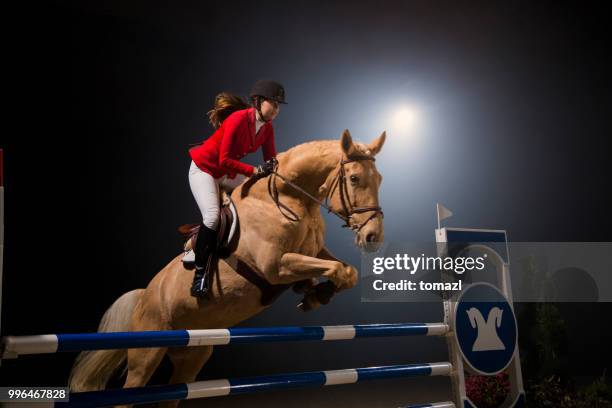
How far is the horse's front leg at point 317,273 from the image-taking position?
1.62 metres

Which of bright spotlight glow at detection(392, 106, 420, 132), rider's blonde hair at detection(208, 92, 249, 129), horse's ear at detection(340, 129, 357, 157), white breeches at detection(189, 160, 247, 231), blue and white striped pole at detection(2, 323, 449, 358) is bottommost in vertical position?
blue and white striped pole at detection(2, 323, 449, 358)

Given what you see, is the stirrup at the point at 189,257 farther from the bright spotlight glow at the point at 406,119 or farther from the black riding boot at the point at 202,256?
the bright spotlight glow at the point at 406,119

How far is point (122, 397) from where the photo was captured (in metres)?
1.31

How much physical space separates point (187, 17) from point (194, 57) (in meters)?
0.30

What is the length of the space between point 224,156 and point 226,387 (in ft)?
2.73

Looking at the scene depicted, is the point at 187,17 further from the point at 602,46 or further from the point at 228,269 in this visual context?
the point at 602,46

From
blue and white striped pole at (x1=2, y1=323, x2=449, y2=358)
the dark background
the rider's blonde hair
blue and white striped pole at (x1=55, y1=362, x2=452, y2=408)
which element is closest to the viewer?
blue and white striped pole at (x1=2, y1=323, x2=449, y2=358)

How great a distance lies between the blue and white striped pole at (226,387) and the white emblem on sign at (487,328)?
10.8 inches

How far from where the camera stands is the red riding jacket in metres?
1.82

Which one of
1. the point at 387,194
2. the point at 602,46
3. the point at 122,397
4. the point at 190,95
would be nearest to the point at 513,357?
the point at 122,397

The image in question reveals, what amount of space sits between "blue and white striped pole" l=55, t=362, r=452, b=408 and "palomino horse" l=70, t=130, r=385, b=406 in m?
0.32

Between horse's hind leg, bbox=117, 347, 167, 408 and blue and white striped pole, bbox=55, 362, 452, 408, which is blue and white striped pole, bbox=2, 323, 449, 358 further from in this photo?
horse's hind leg, bbox=117, 347, 167, 408

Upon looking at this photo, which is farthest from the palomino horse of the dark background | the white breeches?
the dark background

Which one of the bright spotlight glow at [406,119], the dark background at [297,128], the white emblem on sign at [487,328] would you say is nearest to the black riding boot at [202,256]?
the white emblem on sign at [487,328]
